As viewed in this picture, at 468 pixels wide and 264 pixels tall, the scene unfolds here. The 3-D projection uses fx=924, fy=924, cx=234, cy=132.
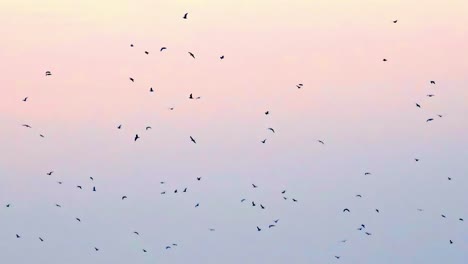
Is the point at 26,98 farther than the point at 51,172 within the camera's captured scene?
No

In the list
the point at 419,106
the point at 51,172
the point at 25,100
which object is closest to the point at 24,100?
the point at 25,100

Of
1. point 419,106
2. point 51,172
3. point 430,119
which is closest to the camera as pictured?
point 419,106

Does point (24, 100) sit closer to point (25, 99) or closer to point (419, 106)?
point (25, 99)

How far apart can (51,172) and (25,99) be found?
5.42 metres

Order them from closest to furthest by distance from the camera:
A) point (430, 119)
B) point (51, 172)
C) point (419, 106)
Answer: point (419, 106) < point (430, 119) < point (51, 172)

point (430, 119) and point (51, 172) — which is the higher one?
point (430, 119)

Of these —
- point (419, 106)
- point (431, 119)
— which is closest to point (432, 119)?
point (431, 119)

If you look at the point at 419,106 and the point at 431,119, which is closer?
the point at 419,106

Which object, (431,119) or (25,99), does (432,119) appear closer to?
(431,119)

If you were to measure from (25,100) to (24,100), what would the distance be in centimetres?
6

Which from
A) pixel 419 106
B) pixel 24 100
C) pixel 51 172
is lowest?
pixel 51 172

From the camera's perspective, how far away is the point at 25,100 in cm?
3562

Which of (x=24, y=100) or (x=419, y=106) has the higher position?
(x=419, y=106)

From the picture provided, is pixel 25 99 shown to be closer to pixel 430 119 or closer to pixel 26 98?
pixel 26 98
